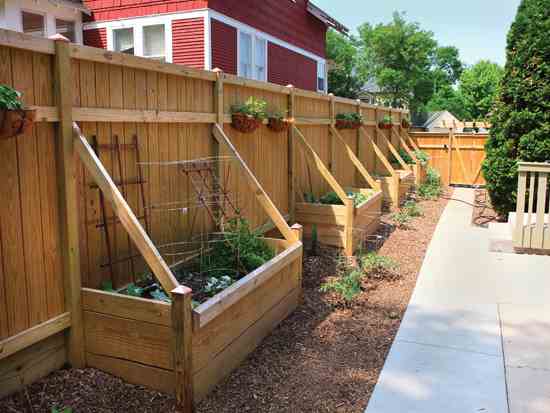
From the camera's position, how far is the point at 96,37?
13523 mm

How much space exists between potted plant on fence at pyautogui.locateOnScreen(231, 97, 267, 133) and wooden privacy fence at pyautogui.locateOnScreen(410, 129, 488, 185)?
11371 mm

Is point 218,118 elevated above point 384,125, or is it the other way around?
point 384,125

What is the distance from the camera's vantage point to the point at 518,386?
11.5 feet

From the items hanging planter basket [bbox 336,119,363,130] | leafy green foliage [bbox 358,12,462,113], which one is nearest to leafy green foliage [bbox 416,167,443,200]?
hanging planter basket [bbox 336,119,363,130]

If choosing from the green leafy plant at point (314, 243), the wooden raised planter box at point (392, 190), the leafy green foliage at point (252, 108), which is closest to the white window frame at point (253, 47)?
the wooden raised planter box at point (392, 190)

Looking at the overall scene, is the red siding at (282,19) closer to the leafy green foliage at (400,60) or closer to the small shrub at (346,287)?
the small shrub at (346,287)

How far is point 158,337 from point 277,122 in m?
3.76

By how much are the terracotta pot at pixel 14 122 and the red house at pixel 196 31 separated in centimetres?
1027

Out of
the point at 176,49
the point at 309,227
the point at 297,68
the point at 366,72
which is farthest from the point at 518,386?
the point at 366,72

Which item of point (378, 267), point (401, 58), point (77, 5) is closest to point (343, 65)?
point (401, 58)

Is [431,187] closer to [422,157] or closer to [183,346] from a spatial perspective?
[422,157]

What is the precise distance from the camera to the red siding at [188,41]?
1255 centimetres

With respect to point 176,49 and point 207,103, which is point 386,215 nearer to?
point 207,103

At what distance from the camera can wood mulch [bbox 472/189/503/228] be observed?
31.7 feet
